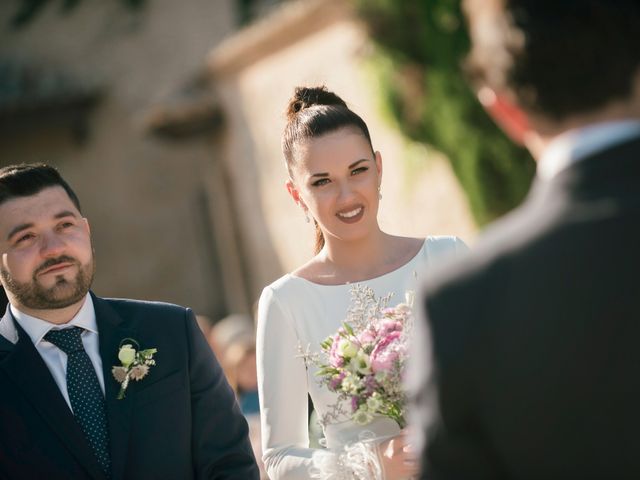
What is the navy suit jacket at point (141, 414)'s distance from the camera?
311 centimetres

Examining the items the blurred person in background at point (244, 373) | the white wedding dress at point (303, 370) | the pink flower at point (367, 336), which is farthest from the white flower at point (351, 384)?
the blurred person in background at point (244, 373)

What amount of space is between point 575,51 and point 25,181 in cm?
227

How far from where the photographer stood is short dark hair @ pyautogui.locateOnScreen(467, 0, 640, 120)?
63.6 inches

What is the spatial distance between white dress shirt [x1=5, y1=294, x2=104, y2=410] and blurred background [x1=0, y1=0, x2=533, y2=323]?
676cm

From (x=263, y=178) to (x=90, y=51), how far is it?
19.2 feet

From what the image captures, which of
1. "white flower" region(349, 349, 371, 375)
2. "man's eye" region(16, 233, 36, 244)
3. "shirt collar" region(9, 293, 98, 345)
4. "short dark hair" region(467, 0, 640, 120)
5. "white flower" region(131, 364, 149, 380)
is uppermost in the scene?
"man's eye" region(16, 233, 36, 244)

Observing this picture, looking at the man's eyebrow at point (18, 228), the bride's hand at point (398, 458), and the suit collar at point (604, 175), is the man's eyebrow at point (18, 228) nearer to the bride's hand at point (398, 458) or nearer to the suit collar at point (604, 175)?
the bride's hand at point (398, 458)

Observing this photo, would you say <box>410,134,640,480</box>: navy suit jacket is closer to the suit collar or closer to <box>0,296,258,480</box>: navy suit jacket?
the suit collar

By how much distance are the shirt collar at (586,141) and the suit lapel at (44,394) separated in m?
1.97

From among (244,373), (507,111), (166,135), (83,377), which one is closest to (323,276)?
(83,377)

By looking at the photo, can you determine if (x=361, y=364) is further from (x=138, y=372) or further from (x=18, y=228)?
(x=18, y=228)

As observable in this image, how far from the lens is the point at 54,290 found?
3.25m

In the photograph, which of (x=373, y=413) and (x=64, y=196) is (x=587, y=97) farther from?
(x=64, y=196)

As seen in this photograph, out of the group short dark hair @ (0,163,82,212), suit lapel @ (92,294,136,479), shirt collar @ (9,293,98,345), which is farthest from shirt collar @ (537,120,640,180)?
short dark hair @ (0,163,82,212)
